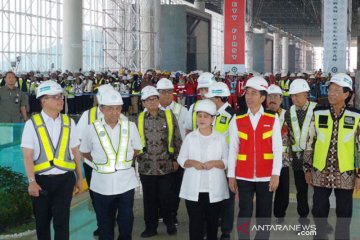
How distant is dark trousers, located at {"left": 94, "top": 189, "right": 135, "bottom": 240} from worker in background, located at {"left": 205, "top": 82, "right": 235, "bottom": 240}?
3.68 feet

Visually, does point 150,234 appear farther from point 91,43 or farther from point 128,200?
point 91,43

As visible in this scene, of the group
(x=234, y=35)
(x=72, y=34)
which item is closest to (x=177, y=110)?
(x=234, y=35)

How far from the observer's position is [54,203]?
5.75m

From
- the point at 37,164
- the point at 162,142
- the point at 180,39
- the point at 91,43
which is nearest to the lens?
the point at 37,164

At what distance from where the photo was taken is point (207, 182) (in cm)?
602

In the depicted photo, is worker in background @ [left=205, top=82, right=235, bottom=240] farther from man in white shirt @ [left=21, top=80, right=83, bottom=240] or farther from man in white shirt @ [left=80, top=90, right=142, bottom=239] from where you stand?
man in white shirt @ [left=21, top=80, right=83, bottom=240]

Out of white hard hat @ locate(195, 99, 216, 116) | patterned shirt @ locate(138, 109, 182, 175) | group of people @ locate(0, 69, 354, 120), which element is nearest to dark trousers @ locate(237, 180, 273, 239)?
white hard hat @ locate(195, 99, 216, 116)

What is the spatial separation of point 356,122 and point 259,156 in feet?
2.99

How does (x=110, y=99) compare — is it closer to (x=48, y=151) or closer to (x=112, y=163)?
(x=112, y=163)

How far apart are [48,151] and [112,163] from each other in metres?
0.60

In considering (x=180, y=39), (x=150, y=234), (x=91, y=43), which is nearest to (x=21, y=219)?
(x=150, y=234)

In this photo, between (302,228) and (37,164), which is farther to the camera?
(302,228)

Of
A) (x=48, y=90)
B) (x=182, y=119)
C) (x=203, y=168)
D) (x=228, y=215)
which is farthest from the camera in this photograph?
(x=182, y=119)

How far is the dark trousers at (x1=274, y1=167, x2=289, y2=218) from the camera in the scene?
25.1ft
